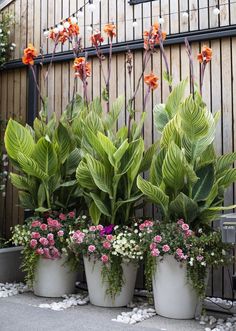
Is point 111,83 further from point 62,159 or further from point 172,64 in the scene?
point 62,159

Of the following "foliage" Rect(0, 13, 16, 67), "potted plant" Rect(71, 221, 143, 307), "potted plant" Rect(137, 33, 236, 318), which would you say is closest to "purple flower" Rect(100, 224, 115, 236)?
"potted plant" Rect(71, 221, 143, 307)

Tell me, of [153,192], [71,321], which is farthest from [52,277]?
[153,192]

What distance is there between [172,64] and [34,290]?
7.67 ft

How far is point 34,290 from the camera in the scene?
14.6 ft

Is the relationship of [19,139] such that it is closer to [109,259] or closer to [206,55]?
[109,259]

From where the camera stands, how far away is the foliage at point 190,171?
11.9ft

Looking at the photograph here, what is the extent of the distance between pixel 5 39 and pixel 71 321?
324 cm

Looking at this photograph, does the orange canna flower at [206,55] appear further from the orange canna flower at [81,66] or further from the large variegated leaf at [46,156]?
the large variegated leaf at [46,156]

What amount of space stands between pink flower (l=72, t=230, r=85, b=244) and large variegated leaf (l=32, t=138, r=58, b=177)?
0.58 m

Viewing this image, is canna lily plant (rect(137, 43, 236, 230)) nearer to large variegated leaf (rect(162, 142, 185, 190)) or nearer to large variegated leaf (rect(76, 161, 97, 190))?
large variegated leaf (rect(162, 142, 185, 190))

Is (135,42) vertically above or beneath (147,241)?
above

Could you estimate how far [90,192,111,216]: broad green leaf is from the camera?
13.3 ft

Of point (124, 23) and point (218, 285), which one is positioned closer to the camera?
point (218, 285)

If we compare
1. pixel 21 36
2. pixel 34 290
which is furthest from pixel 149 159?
pixel 21 36
